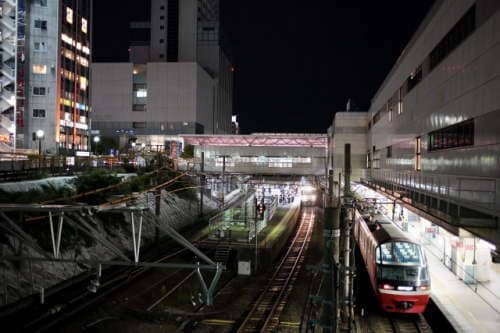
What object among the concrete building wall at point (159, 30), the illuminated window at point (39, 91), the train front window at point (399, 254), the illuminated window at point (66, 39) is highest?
the concrete building wall at point (159, 30)

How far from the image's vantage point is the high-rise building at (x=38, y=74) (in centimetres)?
5672

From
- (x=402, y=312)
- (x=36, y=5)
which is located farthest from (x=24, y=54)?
(x=402, y=312)

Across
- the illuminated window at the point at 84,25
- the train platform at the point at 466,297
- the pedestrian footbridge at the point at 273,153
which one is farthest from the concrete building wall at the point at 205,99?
the train platform at the point at 466,297

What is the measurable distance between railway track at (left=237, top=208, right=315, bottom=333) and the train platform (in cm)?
531

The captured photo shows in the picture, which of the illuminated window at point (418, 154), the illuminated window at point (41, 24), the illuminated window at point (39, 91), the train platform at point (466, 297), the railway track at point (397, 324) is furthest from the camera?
the illuminated window at point (39, 91)

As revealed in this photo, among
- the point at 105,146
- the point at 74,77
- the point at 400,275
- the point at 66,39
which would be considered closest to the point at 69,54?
the point at 66,39

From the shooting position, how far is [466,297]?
599 inches

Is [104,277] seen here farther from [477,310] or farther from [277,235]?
[477,310]

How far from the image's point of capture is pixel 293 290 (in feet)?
60.3

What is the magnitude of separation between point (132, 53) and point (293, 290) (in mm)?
98862

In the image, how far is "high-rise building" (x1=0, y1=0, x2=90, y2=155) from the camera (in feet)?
186

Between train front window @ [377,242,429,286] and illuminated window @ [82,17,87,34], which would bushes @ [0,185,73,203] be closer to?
train front window @ [377,242,429,286]

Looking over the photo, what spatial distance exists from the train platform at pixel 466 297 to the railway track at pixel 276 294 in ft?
17.4

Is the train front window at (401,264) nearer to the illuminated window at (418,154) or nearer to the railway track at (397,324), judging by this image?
the railway track at (397,324)
